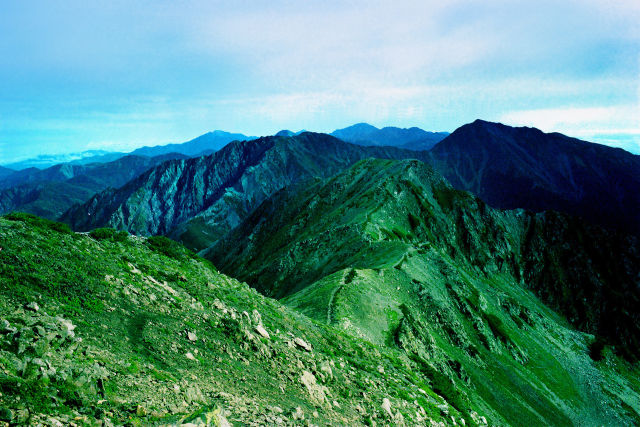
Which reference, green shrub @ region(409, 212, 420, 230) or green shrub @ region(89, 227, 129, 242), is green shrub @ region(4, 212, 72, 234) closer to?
green shrub @ region(89, 227, 129, 242)

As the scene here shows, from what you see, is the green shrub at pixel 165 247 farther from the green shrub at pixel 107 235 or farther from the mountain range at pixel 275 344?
the green shrub at pixel 107 235

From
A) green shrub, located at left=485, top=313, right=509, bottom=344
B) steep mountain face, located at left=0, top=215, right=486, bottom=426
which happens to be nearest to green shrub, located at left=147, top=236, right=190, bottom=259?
steep mountain face, located at left=0, top=215, right=486, bottom=426

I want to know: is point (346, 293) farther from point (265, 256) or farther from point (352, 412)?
point (265, 256)

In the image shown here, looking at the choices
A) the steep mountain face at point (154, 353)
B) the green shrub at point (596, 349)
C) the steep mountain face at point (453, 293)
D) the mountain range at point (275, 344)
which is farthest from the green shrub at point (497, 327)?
the steep mountain face at point (154, 353)

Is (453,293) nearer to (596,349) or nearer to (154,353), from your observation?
(596,349)

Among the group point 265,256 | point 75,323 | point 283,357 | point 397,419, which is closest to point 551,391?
point 397,419

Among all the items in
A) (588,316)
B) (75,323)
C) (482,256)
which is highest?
(75,323)
